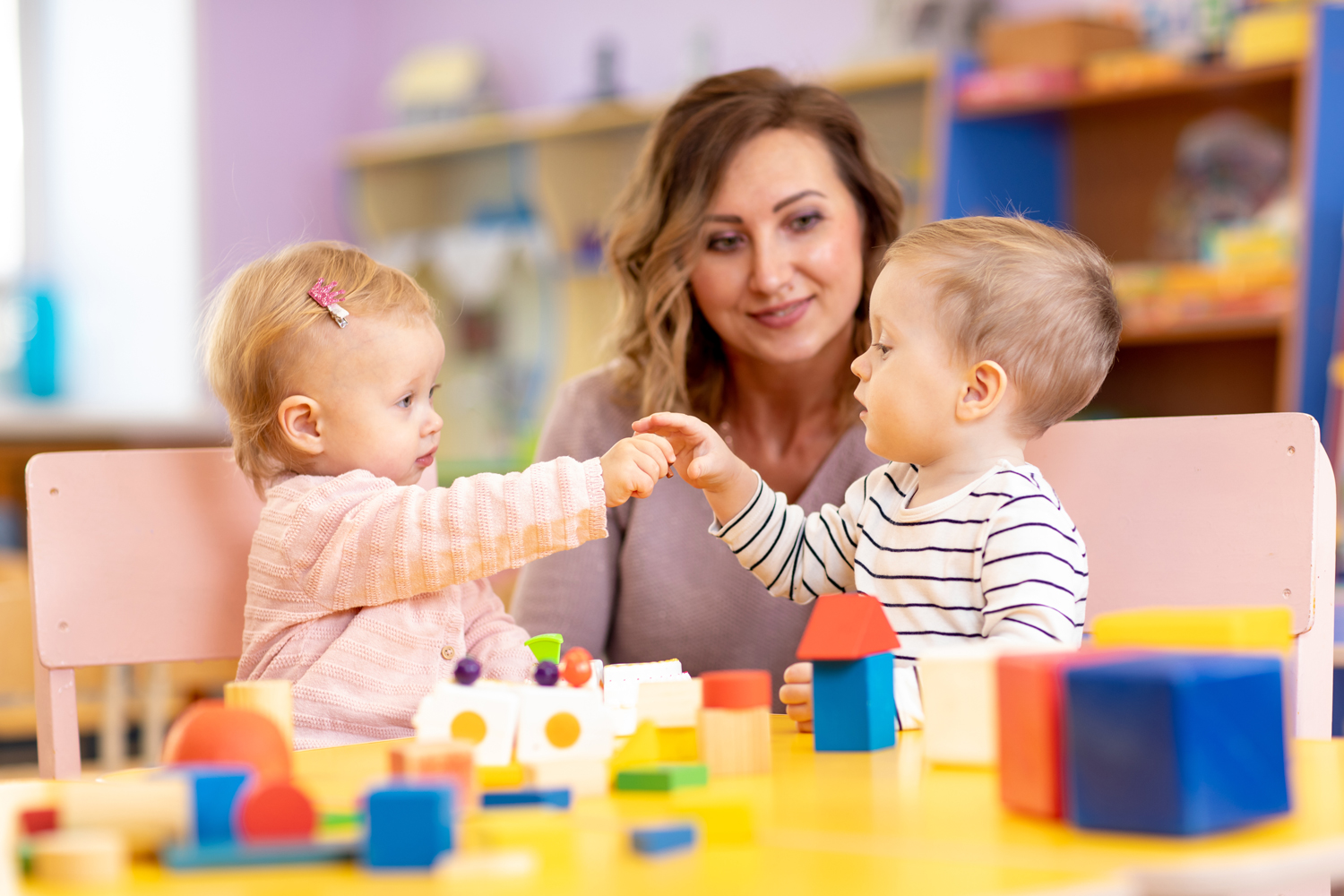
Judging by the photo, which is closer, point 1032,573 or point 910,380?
point 1032,573

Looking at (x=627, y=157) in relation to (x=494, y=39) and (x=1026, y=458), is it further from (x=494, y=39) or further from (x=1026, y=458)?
(x=1026, y=458)

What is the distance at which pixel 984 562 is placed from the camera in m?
1.02

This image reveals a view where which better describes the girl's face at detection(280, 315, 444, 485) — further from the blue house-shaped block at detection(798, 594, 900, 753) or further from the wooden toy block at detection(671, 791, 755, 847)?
the wooden toy block at detection(671, 791, 755, 847)

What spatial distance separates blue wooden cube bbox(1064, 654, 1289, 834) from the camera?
615 millimetres

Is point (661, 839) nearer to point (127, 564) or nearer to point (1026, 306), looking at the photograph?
point (1026, 306)

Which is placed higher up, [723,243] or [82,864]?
[723,243]

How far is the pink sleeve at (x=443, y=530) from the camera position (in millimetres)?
1099

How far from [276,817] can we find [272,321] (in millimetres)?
650

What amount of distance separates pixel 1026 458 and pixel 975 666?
0.58m

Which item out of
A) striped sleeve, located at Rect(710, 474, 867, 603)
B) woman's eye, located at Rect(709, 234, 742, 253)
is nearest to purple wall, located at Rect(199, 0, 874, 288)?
woman's eye, located at Rect(709, 234, 742, 253)

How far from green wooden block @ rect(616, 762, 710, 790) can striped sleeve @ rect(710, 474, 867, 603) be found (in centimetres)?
45

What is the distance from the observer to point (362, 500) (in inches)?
45.5

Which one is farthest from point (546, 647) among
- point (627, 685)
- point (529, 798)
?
point (529, 798)

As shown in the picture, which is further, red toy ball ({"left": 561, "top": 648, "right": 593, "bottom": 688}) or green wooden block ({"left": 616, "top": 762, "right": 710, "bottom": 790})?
red toy ball ({"left": 561, "top": 648, "right": 593, "bottom": 688})
